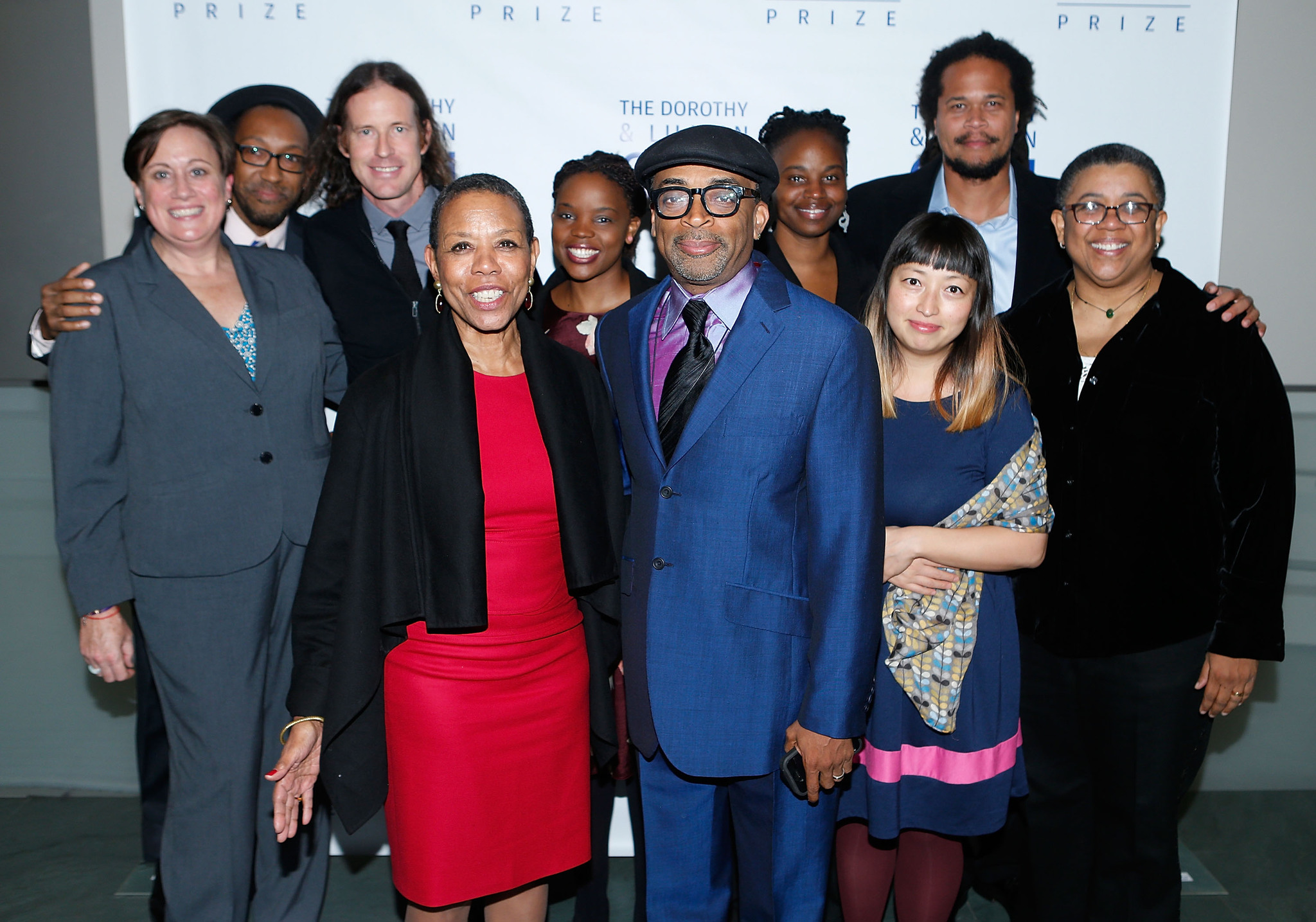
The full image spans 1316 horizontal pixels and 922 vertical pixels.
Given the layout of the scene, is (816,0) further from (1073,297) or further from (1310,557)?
(1310,557)

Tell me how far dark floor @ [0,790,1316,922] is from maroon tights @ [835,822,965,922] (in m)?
0.39

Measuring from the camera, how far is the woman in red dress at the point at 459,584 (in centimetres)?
201

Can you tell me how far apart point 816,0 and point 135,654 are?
10.8 feet

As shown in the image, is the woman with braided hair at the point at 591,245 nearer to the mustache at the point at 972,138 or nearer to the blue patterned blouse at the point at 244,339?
the blue patterned blouse at the point at 244,339

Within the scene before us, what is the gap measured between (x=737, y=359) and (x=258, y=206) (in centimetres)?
196

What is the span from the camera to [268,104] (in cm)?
322

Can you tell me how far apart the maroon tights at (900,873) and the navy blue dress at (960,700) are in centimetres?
13

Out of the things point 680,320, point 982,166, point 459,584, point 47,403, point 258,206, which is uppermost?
point 982,166

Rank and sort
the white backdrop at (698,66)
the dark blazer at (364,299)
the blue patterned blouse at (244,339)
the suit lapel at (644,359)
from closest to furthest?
the suit lapel at (644,359) < the blue patterned blouse at (244,339) < the dark blazer at (364,299) < the white backdrop at (698,66)

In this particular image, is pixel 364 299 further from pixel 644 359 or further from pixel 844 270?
pixel 844 270

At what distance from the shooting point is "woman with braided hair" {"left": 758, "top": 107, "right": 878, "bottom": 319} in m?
2.87

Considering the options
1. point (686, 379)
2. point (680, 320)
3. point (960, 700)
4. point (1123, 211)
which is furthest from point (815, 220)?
point (960, 700)

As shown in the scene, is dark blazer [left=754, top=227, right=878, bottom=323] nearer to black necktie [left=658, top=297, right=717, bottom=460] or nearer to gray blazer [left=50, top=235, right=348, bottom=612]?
black necktie [left=658, top=297, right=717, bottom=460]

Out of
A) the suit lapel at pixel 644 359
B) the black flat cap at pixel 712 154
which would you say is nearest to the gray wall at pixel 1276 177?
the black flat cap at pixel 712 154
